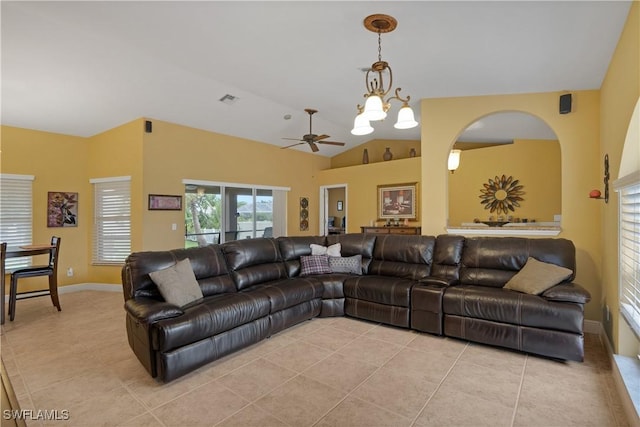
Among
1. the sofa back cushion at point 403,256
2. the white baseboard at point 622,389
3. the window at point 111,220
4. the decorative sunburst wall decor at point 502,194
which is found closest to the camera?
the white baseboard at point 622,389

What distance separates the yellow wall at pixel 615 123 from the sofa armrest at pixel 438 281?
137cm

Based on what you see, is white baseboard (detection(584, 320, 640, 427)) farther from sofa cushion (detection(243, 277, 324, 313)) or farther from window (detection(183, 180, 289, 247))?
window (detection(183, 180, 289, 247))

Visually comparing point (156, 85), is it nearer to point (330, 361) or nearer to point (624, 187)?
point (330, 361)

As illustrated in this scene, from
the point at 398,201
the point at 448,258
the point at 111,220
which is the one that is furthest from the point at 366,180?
the point at 111,220

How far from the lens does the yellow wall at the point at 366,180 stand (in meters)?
7.06

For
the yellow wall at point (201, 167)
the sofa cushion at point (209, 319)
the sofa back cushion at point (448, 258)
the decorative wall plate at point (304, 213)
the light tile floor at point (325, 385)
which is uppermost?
the yellow wall at point (201, 167)

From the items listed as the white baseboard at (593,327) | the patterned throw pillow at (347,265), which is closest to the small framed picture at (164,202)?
the patterned throw pillow at (347,265)

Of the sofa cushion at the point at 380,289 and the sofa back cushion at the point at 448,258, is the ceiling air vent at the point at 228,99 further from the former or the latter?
the sofa back cushion at the point at 448,258

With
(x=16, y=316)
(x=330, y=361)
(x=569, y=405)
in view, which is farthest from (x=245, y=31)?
(x=16, y=316)

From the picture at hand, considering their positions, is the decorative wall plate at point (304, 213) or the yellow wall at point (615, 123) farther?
the decorative wall plate at point (304, 213)

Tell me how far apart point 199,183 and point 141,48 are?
8.84ft

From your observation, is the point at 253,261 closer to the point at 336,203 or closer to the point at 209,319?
the point at 209,319

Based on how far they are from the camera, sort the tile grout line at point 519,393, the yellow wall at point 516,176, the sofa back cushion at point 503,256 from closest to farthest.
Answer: the tile grout line at point 519,393 → the sofa back cushion at point 503,256 → the yellow wall at point 516,176

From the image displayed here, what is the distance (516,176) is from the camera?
612cm
